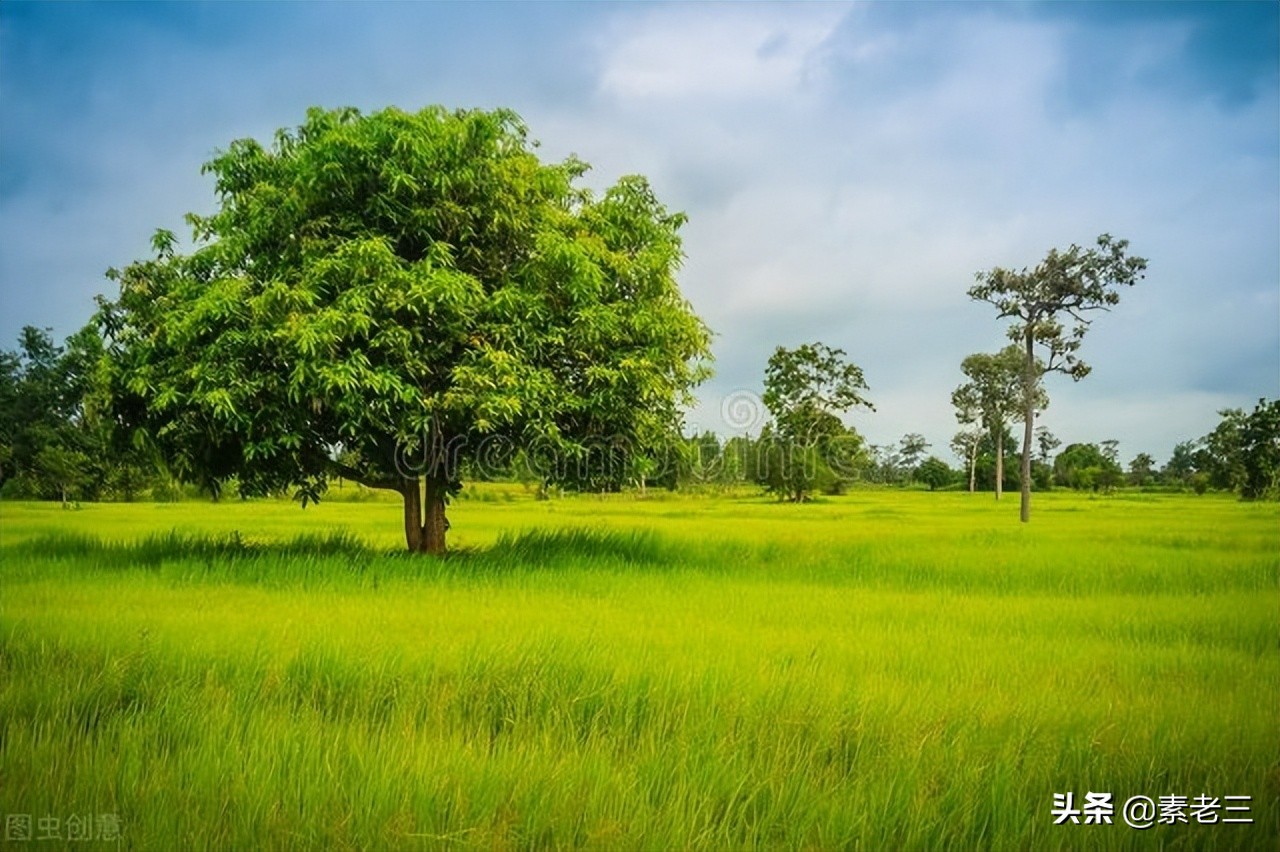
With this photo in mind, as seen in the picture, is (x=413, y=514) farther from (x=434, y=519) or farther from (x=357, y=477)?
(x=357, y=477)

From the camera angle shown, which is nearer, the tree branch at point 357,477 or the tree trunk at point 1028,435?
the tree branch at point 357,477

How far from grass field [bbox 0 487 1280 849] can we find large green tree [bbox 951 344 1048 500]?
2369 centimetres

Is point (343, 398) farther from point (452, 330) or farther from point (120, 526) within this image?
point (120, 526)

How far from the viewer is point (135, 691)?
430 cm

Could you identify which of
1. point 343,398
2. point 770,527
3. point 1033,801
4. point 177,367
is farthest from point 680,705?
point 770,527

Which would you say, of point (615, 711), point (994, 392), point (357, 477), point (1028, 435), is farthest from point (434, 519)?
point (994, 392)

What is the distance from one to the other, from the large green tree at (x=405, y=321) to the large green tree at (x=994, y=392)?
23158mm

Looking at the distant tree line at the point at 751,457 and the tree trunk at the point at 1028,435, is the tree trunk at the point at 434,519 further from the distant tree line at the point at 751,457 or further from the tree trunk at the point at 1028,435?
the tree trunk at the point at 1028,435

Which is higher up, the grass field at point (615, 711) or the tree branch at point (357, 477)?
the tree branch at point (357, 477)

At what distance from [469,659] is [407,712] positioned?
0.76 meters

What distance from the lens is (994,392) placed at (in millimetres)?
33875

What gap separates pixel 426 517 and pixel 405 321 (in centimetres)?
334

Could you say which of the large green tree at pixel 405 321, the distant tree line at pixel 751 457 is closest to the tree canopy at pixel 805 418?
the distant tree line at pixel 751 457

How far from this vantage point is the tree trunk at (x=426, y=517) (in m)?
12.0
